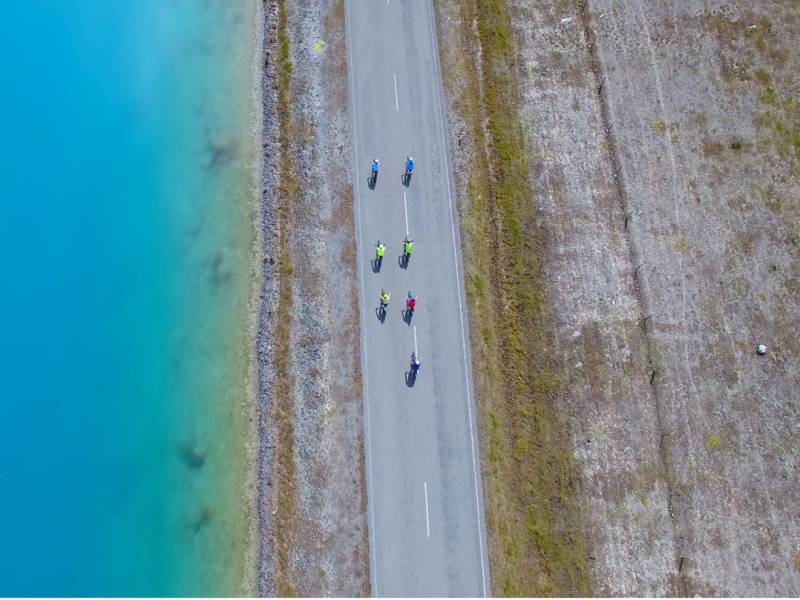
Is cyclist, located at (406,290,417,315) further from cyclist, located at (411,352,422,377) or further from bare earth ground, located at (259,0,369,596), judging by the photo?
bare earth ground, located at (259,0,369,596)

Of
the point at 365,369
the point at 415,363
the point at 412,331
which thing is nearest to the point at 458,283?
the point at 412,331

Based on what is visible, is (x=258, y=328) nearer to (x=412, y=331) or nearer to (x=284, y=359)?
(x=284, y=359)

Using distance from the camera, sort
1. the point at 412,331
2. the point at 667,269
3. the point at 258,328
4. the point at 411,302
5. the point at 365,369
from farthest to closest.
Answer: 1. the point at 667,269
2. the point at 258,328
3. the point at 412,331
4. the point at 411,302
5. the point at 365,369

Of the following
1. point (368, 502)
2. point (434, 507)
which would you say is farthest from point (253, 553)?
point (434, 507)

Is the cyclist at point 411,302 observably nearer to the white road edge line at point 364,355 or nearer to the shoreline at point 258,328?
the white road edge line at point 364,355

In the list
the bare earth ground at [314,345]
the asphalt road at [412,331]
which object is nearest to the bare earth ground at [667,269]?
the asphalt road at [412,331]
